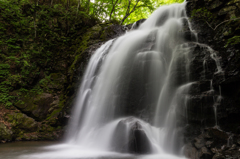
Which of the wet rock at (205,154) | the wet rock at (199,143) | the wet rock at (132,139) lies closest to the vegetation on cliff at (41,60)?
the wet rock at (132,139)

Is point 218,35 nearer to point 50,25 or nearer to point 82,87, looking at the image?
point 82,87

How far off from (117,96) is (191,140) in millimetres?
3380

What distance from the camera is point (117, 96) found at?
6.98 meters

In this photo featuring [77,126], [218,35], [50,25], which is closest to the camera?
[218,35]

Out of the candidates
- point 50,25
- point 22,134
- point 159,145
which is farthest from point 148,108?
point 50,25

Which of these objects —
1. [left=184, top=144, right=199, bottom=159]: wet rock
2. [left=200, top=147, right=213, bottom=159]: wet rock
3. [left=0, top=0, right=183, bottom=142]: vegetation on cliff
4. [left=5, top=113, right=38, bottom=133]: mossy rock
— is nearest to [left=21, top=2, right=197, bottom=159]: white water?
[left=184, top=144, right=199, bottom=159]: wet rock

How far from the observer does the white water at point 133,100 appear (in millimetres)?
5098

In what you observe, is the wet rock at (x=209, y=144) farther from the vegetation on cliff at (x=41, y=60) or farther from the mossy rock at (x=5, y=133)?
the mossy rock at (x=5, y=133)

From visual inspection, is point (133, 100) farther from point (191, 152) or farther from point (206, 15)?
point (206, 15)

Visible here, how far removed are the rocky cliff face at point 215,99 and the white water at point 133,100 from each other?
1.24 feet

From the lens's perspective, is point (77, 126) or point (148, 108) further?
point (77, 126)

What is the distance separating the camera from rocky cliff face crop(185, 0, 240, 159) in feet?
13.7

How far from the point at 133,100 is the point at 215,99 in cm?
293

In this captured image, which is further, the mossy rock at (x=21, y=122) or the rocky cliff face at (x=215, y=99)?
the mossy rock at (x=21, y=122)
